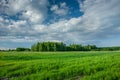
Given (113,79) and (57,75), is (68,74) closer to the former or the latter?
(57,75)

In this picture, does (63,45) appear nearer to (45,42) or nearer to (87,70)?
(45,42)

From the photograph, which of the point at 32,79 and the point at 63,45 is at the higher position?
the point at 63,45

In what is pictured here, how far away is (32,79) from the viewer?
15523mm

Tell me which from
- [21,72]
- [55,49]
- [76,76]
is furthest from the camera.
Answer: [55,49]

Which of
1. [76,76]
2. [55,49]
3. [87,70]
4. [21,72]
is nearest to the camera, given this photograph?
[76,76]

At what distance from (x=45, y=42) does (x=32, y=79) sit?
9041 centimetres

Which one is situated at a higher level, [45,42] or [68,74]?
[45,42]

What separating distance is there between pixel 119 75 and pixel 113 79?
3.08ft

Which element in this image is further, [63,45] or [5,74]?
[63,45]

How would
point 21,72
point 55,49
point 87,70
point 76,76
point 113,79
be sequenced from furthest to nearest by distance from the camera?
point 55,49 < point 21,72 < point 87,70 < point 76,76 < point 113,79

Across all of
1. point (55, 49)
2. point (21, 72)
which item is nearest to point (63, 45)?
point (55, 49)

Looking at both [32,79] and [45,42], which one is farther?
[45,42]

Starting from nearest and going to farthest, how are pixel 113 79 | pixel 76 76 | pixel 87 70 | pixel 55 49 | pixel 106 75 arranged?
pixel 113 79, pixel 106 75, pixel 76 76, pixel 87 70, pixel 55 49


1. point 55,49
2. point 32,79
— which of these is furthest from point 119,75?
point 55,49
